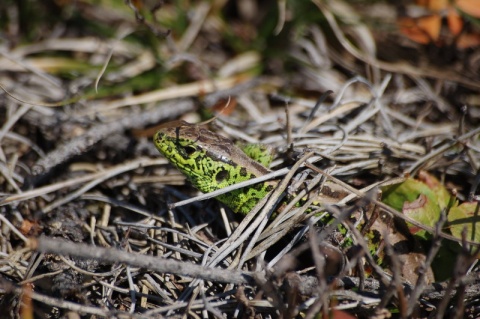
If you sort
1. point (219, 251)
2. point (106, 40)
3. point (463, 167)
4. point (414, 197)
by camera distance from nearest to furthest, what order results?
point (219, 251) → point (414, 197) → point (463, 167) → point (106, 40)

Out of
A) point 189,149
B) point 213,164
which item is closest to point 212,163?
point 213,164

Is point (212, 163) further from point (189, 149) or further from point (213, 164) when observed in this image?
point (189, 149)

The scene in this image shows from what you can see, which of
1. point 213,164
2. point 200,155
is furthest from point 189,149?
point 213,164

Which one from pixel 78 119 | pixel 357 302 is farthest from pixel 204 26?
pixel 357 302

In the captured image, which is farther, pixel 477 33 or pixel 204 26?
pixel 204 26

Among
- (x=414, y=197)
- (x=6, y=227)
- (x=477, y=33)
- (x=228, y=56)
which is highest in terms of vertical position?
(x=477, y=33)

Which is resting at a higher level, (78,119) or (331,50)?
(331,50)

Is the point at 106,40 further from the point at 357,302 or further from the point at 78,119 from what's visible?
the point at 357,302

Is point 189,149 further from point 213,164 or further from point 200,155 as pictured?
point 213,164
